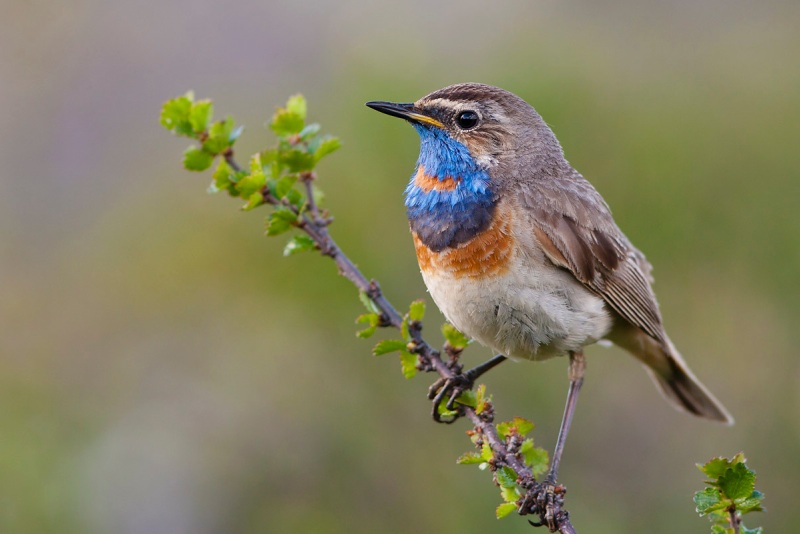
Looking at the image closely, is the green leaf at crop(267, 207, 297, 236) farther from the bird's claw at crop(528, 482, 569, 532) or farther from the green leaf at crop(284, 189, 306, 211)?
the bird's claw at crop(528, 482, 569, 532)

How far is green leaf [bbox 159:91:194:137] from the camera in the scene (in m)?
3.66

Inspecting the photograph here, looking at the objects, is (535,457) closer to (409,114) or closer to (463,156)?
(463,156)

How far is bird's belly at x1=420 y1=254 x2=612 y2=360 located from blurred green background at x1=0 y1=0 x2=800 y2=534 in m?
1.22

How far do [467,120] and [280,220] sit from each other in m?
1.04

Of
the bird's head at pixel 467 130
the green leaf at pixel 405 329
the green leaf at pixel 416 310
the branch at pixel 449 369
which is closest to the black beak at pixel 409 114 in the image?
the bird's head at pixel 467 130

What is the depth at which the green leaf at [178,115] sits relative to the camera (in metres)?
3.66

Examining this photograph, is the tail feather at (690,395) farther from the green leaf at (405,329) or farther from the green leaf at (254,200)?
the green leaf at (254,200)

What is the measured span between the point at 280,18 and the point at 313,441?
8.11 m

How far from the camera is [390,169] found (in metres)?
6.03

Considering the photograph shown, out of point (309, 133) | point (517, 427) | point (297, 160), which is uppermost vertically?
point (309, 133)

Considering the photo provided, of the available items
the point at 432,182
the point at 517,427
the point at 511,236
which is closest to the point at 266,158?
the point at 432,182

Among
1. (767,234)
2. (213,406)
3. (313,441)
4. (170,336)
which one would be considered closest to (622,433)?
(767,234)

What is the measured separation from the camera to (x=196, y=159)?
3762 millimetres

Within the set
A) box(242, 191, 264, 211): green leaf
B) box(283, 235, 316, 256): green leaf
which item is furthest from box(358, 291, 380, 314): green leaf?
box(242, 191, 264, 211): green leaf
